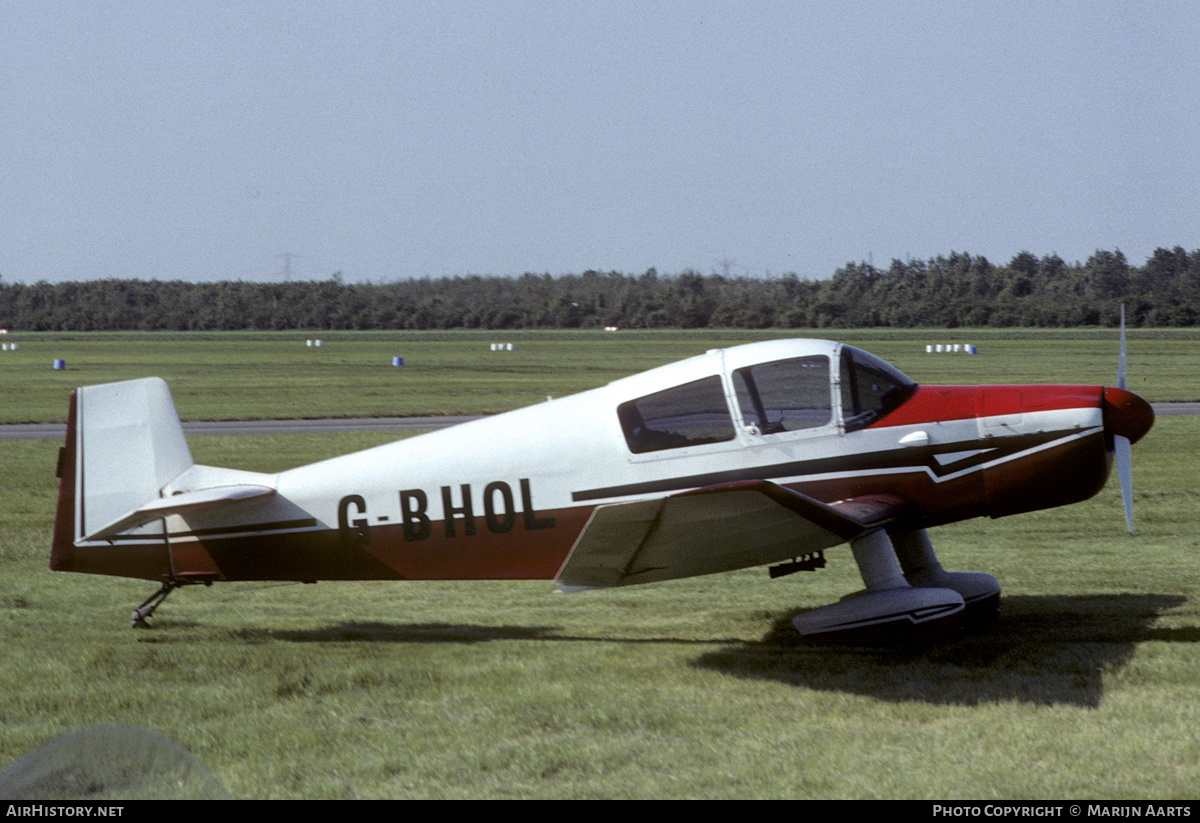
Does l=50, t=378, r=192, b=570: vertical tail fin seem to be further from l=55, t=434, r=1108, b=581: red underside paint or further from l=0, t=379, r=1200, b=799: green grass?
l=0, t=379, r=1200, b=799: green grass

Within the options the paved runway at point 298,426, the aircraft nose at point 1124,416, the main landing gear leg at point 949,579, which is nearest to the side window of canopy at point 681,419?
the main landing gear leg at point 949,579

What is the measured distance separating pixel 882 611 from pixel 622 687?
79.5 inches

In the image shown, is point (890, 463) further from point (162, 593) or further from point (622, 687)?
point (162, 593)

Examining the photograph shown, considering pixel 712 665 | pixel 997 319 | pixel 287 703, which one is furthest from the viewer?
pixel 997 319

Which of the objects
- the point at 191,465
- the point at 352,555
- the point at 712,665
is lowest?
the point at 712,665

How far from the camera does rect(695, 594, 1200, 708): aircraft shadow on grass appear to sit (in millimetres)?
6926

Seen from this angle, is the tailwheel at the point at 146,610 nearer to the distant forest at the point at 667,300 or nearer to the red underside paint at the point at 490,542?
the red underside paint at the point at 490,542

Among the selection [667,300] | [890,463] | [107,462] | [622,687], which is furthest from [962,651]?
[667,300]

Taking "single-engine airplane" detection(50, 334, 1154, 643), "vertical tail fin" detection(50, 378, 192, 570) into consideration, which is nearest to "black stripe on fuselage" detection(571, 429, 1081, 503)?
"single-engine airplane" detection(50, 334, 1154, 643)

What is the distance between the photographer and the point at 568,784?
5590 millimetres

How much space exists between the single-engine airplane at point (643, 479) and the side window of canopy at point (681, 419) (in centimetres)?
1
